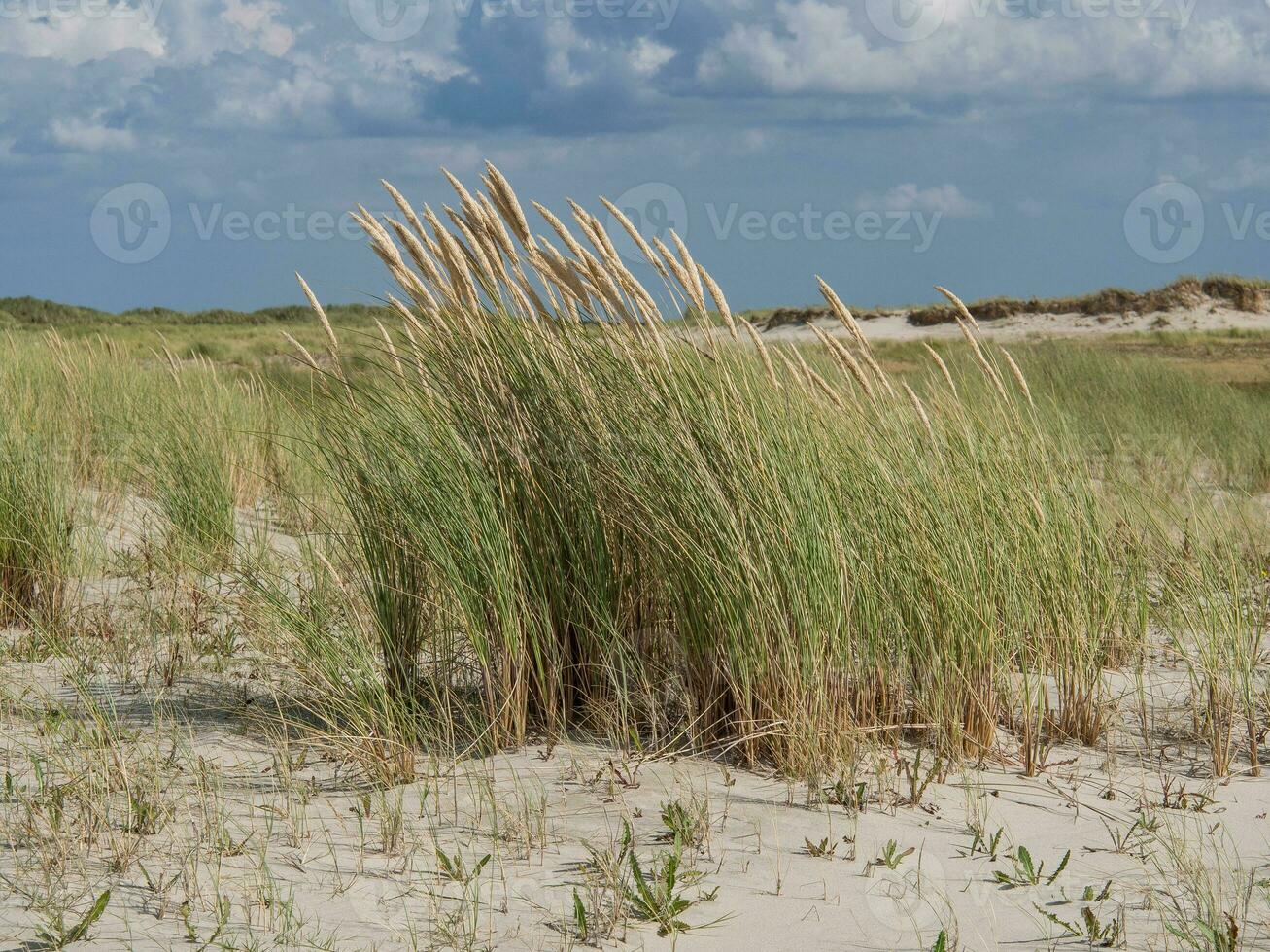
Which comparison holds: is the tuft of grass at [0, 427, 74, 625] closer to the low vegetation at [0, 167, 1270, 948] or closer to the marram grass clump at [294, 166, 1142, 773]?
the low vegetation at [0, 167, 1270, 948]

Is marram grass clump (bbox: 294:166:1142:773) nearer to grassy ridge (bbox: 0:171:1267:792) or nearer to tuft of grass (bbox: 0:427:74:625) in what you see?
grassy ridge (bbox: 0:171:1267:792)

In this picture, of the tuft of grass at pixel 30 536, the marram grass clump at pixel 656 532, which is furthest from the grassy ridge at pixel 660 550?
the tuft of grass at pixel 30 536

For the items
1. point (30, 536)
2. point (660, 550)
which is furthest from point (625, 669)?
point (30, 536)

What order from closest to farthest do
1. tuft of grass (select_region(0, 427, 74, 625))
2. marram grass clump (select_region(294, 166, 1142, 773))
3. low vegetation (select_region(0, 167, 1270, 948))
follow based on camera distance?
low vegetation (select_region(0, 167, 1270, 948)), marram grass clump (select_region(294, 166, 1142, 773)), tuft of grass (select_region(0, 427, 74, 625))

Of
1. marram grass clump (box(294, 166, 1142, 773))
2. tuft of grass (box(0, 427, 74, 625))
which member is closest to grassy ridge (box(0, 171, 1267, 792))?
marram grass clump (box(294, 166, 1142, 773))

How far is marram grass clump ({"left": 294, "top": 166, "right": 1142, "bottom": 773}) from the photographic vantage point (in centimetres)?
298

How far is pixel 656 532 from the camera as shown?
9.95ft

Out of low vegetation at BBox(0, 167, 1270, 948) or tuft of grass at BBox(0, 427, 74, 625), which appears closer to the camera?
low vegetation at BBox(0, 167, 1270, 948)

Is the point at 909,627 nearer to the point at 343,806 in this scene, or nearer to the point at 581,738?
the point at 581,738

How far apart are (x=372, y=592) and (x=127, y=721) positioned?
770 millimetres

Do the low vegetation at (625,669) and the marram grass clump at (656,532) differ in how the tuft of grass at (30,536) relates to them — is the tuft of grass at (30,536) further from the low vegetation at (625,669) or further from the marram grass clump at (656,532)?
the marram grass clump at (656,532)

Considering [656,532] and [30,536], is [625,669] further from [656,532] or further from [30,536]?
[30,536]

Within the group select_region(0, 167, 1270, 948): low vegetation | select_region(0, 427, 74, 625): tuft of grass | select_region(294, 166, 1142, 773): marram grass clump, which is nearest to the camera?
select_region(0, 167, 1270, 948): low vegetation

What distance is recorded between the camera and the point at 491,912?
2307 mm
